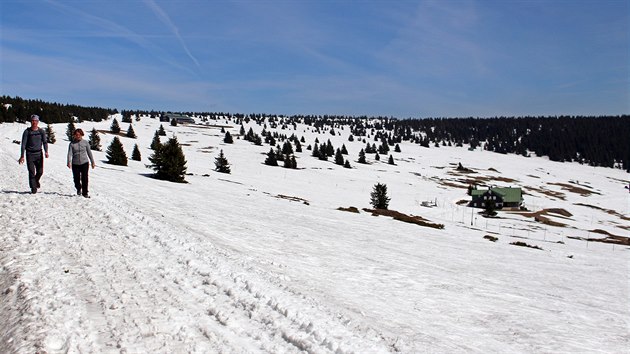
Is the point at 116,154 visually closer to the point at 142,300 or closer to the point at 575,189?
the point at 142,300

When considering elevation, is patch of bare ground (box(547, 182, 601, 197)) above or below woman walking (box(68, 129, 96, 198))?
below

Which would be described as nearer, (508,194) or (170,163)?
(170,163)

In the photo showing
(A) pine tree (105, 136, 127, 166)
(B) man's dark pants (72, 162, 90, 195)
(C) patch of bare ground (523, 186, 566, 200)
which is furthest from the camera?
(C) patch of bare ground (523, 186, 566, 200)

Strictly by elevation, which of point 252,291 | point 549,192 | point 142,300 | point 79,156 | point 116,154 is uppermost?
point 79,156

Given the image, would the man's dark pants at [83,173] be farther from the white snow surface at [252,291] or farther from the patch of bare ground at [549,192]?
the patch of bare ground at [549,192]

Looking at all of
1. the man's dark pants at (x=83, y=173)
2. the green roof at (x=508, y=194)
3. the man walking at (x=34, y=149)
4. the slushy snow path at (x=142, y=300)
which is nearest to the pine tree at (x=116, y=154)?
the man walking at (x=34, y=149)

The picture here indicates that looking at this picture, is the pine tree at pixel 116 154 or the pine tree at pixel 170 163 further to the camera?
the pine tree at pixel 116 154

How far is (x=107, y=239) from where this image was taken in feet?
30.6

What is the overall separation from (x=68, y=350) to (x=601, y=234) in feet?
236

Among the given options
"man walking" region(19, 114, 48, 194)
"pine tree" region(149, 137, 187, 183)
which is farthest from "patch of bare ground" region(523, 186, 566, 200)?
"man walking" region(19, 114, 48, 194)

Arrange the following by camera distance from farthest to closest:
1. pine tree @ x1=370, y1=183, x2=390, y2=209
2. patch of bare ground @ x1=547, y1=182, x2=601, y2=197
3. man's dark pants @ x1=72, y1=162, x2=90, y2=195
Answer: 1. patch of bare ground @ x1=547, y1=182, x2=601, y2=197
2. pine tree @ x1=370, y1=183, x2=390, y2=209
3. man's dark pants @ x1=72, y1=162, x2=90, y2=195

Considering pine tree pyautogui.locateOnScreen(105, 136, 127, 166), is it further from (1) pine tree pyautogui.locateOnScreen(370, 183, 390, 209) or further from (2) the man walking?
(2) the man walking

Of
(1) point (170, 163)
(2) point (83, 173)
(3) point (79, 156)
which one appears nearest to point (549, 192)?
(1) point (170, 163)

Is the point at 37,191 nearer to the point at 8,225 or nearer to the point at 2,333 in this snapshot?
the point at 8,225
